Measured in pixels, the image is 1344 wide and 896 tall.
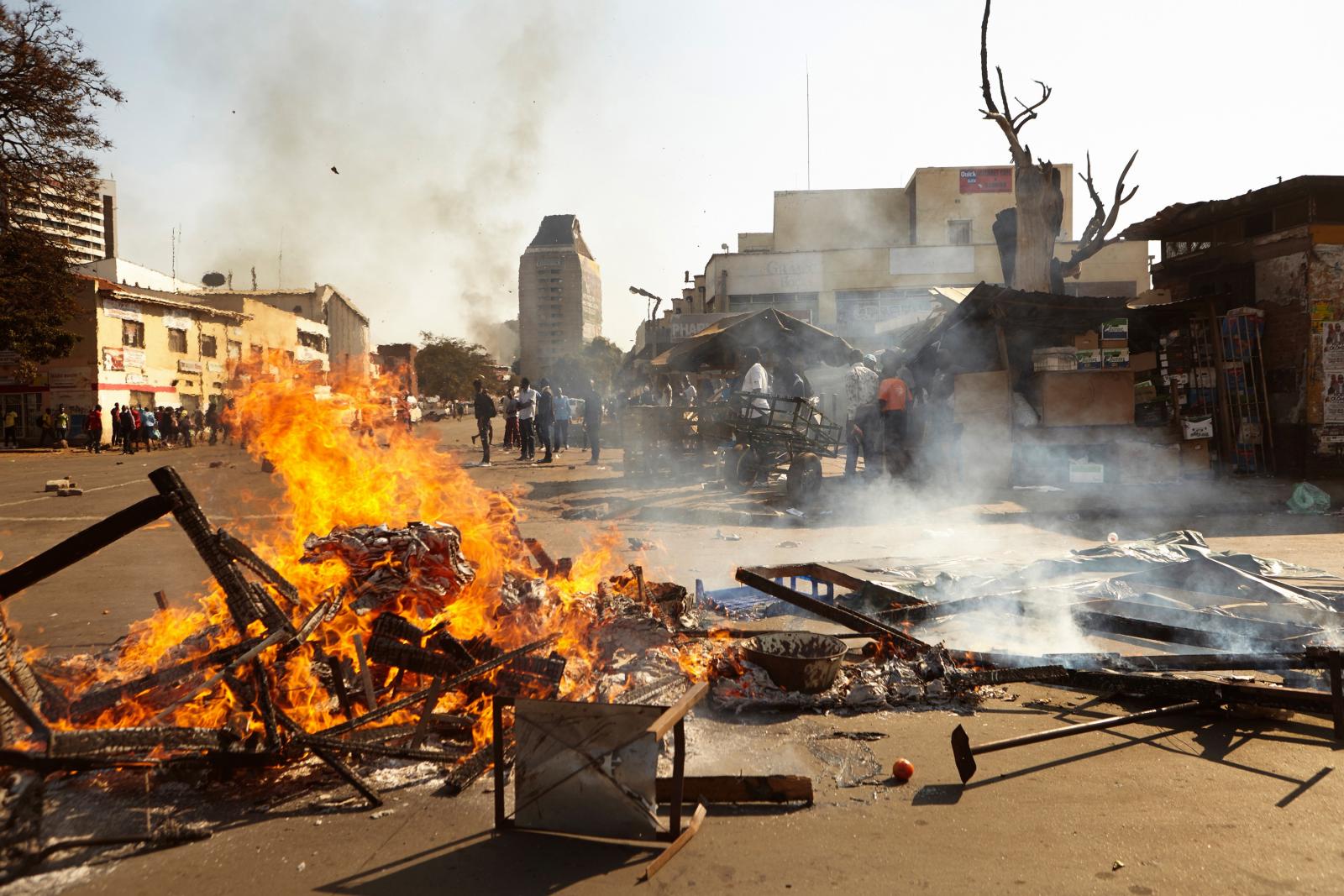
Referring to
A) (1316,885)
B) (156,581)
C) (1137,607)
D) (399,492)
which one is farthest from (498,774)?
(156,581)

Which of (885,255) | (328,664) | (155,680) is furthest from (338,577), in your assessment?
(885,255)

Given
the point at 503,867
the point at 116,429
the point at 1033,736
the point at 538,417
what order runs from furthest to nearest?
the point at 116,429 → the point at 538,417 → the point at 1033,736 → the point at 503,867

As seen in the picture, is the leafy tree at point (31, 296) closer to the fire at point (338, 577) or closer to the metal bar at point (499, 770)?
the fire at point (338, 577)

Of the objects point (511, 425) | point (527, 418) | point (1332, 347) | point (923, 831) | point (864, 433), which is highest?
point (1332, 347)

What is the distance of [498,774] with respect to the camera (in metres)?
3.15

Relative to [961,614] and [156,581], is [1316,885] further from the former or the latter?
[156,581]

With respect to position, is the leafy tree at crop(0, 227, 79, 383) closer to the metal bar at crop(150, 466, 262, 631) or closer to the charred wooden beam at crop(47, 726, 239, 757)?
Answer: the metal bar at crop(150, 466, 262, 631)

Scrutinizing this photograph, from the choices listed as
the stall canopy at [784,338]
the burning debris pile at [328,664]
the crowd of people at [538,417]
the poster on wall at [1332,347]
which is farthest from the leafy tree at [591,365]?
the burning debris pile at [328,664]

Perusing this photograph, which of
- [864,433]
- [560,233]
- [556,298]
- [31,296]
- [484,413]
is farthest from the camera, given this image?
[560,233]

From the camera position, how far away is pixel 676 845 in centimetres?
304

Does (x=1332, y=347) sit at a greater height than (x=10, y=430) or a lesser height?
greater

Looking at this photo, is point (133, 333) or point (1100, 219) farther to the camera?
point (133, 333)

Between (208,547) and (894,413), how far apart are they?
1126 cm

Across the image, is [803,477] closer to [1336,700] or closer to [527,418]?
[1336,700]
